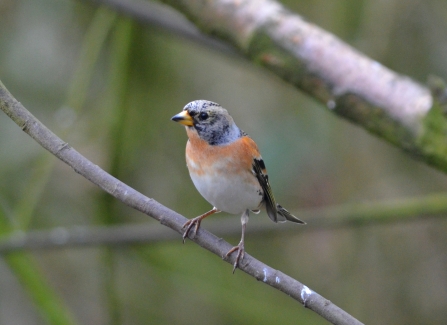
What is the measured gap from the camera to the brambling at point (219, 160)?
3258 mm

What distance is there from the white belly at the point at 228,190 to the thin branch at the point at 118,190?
1011mm

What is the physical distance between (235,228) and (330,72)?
144 cm

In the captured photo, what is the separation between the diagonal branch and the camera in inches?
145

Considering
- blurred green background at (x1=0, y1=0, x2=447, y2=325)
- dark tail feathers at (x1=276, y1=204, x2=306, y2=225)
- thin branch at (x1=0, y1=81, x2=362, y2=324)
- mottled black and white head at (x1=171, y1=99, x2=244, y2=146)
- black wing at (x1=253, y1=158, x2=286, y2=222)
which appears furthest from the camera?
blurred green background at (x1=0, y1=0, x2=447, y2=325)

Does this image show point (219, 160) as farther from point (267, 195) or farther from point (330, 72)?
point (330, 72)

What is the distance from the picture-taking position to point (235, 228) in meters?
4.51

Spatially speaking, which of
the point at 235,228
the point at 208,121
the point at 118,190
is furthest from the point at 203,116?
the point at 235,228

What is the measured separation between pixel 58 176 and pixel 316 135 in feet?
8.36

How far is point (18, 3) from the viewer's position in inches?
219

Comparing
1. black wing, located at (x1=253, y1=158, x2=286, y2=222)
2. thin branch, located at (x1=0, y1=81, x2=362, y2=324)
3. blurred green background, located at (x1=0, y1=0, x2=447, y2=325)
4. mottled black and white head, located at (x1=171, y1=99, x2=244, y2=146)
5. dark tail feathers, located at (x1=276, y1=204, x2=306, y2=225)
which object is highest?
thin branch, located at (x1=0, y1=81, x2=362, y2=324)

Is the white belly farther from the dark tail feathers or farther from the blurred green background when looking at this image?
the blurred green background

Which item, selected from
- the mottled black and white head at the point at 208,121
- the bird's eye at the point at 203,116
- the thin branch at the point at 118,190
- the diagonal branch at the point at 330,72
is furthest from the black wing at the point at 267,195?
the thin branch at the point at 118,190

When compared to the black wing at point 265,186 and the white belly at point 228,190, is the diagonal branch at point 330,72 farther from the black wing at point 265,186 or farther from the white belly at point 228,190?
the white belly at point 228,190

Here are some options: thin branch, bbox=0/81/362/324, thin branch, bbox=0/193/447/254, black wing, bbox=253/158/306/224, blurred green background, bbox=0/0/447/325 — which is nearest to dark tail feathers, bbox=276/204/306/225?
black wing, bbox=253/158/306/224
